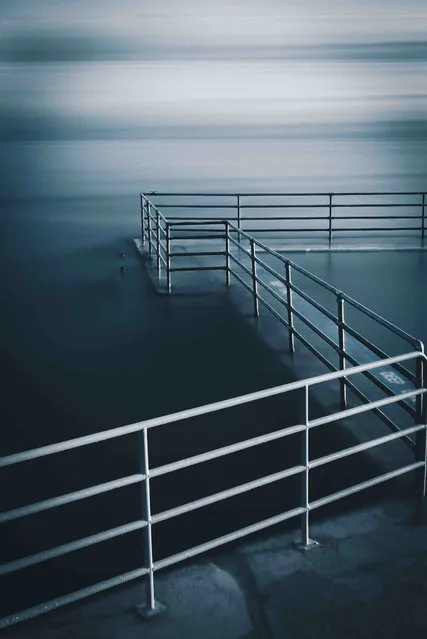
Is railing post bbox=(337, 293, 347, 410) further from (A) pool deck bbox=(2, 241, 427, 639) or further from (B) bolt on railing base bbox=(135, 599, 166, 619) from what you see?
(B) bolt on railing base bbox=(135, 599, 166, 619)

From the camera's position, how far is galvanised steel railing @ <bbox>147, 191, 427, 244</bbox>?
15352 millimetres

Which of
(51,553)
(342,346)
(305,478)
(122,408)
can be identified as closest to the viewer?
(51,553)

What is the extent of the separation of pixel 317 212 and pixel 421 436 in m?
25.7

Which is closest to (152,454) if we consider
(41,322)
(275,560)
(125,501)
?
(125,501)

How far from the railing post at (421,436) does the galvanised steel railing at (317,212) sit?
9.72 m

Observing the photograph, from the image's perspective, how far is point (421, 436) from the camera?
4.80 meters

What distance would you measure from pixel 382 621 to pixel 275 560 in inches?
27.2

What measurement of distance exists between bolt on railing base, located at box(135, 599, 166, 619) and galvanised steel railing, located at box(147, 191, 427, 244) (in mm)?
10968

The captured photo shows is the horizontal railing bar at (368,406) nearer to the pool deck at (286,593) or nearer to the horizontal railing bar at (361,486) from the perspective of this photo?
the horizontal railing bar at (361,486)

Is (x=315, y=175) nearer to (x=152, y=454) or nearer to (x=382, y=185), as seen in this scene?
(x=382, y=185)

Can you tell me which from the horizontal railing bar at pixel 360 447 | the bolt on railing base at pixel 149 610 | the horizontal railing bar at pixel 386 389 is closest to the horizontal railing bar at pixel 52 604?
the bolt on railing base at pixel 149 610

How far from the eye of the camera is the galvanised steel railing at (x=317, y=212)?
50.4ft

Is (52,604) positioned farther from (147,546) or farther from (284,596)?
(284,596)

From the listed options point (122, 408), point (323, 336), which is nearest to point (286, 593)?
point (122, 408)
